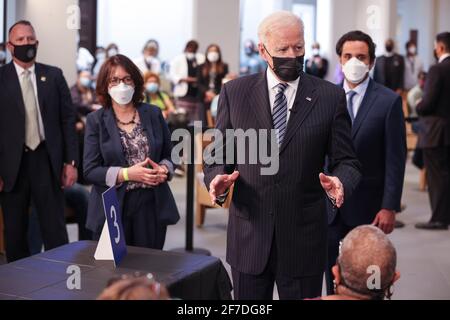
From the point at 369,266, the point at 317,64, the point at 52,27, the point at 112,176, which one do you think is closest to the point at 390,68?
the point at 317,64

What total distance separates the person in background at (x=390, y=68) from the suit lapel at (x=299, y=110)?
11517 mm

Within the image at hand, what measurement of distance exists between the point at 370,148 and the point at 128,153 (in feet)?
4.08

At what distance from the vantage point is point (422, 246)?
21.9 ft

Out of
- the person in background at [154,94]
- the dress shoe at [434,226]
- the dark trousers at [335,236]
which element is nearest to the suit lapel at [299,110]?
the dark trousers at [335,236]

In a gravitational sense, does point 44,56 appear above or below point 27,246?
above

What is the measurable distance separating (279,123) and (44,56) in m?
5.86

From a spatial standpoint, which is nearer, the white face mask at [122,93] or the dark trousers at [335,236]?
the dark trousers at [335,236]

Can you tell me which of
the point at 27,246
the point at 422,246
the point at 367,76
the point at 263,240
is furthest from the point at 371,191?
the point at 422,246

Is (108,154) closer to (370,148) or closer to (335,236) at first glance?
(335,236)

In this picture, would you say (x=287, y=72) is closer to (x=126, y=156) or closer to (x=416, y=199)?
(x=126, y=156)

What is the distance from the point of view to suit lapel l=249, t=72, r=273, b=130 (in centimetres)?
280

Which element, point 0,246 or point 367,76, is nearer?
point 367,76

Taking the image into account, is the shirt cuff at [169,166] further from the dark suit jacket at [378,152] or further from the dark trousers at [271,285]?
the dark trousers at [271,285]

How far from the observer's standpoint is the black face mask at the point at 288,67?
2771 millimetres
